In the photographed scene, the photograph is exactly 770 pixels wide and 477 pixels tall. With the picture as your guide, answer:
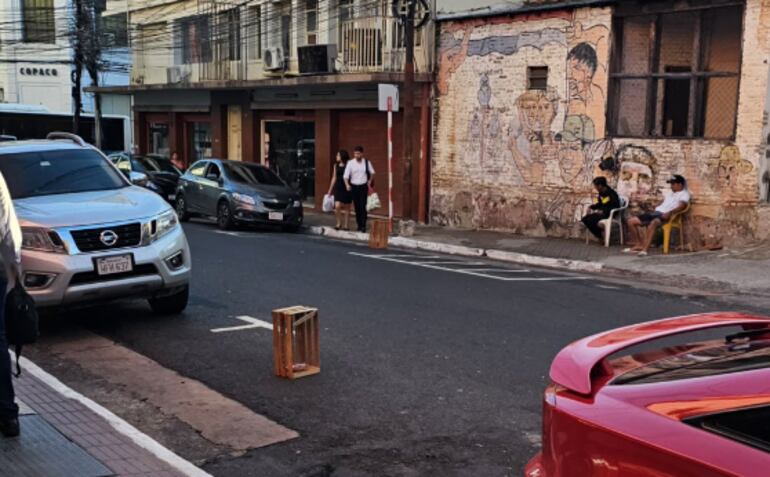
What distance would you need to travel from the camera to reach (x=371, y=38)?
804 inches

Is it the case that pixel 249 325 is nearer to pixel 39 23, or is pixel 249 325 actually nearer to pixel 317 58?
pixel 317 58

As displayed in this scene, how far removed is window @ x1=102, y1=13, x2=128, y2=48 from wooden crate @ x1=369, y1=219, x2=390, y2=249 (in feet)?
73.3

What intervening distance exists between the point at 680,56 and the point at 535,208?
419cm

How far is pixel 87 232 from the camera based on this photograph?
281 inches

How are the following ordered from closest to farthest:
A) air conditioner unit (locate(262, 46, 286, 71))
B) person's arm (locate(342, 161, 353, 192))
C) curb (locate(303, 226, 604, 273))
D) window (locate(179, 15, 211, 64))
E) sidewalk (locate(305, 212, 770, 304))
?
sidewalk (locate(305, 212, 770, 304))
curb (locate(303, 226, 604, 273))
person's arm (locate(342, 161, 353, 192))
air conditioner unit (locate(262, 46, 286, 71))
window (locate(179, 15, 211, 64))

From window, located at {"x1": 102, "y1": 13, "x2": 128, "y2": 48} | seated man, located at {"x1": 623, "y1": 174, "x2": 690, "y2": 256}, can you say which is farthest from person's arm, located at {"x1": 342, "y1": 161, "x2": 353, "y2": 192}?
window, located at {"x1": 102, "y1": 13, "x2": 128, "y2": 48}

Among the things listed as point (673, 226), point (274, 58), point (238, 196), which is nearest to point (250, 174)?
point (238, 196)

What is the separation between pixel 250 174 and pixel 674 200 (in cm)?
991

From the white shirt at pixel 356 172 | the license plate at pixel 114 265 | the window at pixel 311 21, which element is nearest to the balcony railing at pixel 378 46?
the window at pixel 311 21

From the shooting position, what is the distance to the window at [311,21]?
76.8 ft

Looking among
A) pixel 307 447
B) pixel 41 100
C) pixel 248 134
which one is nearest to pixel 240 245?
pixel 307 447

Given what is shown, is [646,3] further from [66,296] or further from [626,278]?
[66,296]

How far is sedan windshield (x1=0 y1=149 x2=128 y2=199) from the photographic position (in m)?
8.00

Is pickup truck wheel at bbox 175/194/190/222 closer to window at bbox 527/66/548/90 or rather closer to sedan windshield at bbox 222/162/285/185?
sedan windshield at bbox 222/162/285/185
